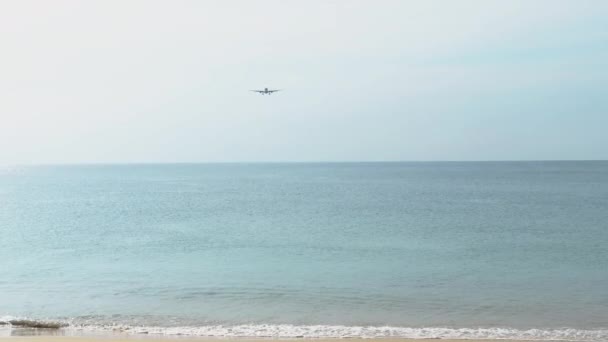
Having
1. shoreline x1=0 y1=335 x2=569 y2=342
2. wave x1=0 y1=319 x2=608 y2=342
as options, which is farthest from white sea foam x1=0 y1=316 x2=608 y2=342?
shoreline x1=0 y1=335 x2=569 y2=342

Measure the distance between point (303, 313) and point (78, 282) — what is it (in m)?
12.2

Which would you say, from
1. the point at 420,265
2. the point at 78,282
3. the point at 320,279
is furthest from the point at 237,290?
the point at 420,265

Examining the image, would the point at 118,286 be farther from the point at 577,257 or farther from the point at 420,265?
the point at 577,257

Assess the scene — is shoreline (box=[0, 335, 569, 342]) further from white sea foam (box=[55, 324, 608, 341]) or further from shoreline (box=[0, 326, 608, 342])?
white sea foam (box=[55, 324, 608, 341])

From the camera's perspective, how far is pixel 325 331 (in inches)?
752

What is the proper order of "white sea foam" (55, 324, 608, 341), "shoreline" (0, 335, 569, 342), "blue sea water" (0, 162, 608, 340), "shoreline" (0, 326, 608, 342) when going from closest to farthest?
"shoreline" (0, 335, 569, 342) < "shoreline" (0, 326, 608, 342) < "white sea foam" (55, 324, 608, 341) < "blue sea water" (0, 162, 608, 340)

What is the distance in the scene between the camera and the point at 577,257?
32500mm

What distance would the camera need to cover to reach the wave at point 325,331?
18.5 meters

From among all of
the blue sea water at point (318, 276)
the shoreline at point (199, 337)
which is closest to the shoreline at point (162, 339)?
the shoreline at point (199, 337)

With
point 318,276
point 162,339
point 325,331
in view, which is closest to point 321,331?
point 325,331

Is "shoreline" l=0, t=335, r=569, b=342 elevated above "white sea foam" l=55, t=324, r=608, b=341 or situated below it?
above

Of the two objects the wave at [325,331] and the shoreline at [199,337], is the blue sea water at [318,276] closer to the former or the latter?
the wave at [325,331]

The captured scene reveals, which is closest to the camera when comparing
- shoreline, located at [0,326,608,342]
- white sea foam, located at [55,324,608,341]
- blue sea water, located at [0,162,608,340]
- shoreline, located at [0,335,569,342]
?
shoreline, located at [0,335,569,342]

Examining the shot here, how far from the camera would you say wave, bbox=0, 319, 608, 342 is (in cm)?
1845
